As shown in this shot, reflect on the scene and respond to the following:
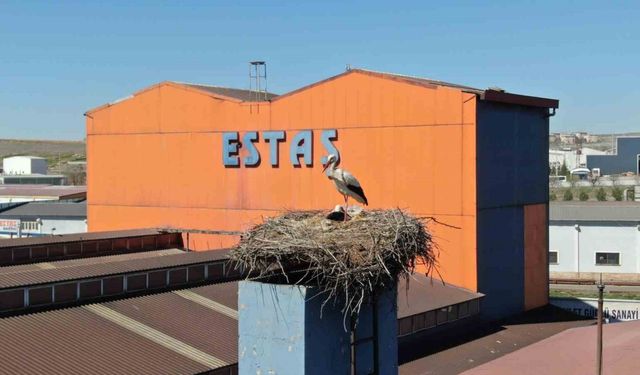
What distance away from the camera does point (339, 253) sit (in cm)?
998

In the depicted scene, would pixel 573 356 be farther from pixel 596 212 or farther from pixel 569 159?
pixel 569 159

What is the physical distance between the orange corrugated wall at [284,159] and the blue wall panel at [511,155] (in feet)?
3.00

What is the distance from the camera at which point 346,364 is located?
1040 centimetres

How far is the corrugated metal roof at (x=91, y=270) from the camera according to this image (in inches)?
829

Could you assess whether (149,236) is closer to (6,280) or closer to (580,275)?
(6,280)

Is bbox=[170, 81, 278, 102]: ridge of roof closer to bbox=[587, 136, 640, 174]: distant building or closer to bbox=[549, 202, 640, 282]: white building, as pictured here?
bbox=[549, 202, 640, 282]: white building

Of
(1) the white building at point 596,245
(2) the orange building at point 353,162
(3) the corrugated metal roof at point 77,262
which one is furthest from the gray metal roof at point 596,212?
(3) the corrugated metal roof at point 77,262

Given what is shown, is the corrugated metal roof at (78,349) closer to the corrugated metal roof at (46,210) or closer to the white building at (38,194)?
the corrugated metal roof at (46,210)

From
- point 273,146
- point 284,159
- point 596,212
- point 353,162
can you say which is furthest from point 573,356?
point 596,212

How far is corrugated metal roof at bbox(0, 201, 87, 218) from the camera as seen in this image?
56094 mm

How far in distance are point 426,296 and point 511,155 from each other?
293 inches

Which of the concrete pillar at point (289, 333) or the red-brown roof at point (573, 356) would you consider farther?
the red-brown roof at point (573, 356)

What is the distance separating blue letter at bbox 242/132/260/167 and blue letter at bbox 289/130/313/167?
5.87 feet

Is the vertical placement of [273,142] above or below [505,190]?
above
